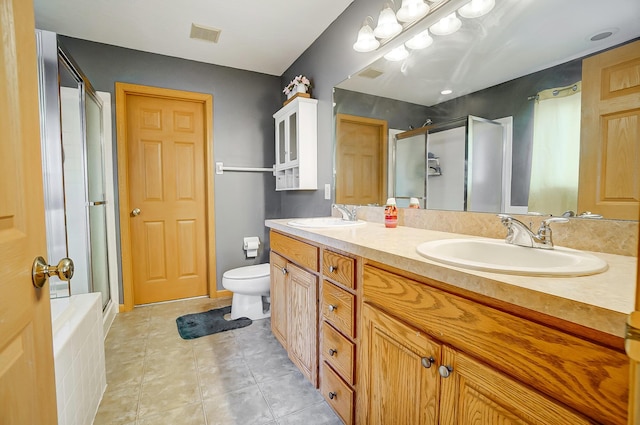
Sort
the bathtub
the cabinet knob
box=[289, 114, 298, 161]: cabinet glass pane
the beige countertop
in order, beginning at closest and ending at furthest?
the beige countertop < the cabinet knob < the bathtub < box=[289, 114, 298, 161]: cabinet glass pane

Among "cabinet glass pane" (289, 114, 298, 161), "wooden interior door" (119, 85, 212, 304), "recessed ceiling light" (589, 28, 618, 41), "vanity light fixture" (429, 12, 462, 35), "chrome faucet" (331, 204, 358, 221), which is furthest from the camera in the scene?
"wooden interior door" (119, 85, 212, 304)

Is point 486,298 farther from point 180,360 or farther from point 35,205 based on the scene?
point 180,360

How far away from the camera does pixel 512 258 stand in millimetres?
971

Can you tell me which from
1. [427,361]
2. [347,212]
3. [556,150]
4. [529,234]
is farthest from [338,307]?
[556,150]

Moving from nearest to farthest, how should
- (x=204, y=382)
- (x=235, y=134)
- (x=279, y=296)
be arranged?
(x=204, y=382), (x=279, y=296), (x=235, y=134)

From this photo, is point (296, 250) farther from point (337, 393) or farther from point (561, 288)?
point (561, 288)

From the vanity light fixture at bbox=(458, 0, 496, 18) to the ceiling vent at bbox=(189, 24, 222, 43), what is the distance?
181cm

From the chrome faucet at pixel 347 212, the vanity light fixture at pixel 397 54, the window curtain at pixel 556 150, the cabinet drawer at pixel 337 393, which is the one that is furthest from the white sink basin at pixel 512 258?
the vanity light fixture at pixel 397 54

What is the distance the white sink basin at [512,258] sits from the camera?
2.08ft

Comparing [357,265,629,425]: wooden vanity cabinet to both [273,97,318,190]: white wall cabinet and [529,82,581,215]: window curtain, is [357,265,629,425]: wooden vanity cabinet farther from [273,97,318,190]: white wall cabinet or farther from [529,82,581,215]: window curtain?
[273,97,318,190]: white wall cabinet

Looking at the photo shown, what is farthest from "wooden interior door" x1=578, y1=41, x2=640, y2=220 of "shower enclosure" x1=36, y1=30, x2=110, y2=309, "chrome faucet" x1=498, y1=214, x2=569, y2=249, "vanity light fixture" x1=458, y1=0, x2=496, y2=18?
"shower enclosure" x1=36, y1=30, x2=110, y2=309

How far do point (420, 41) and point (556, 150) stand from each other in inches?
35.0

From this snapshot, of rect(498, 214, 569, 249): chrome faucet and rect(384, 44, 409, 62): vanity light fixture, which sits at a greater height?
rect(384, 44, 409, 62): vanity light fixture

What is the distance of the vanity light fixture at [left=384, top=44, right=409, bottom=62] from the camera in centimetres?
158
